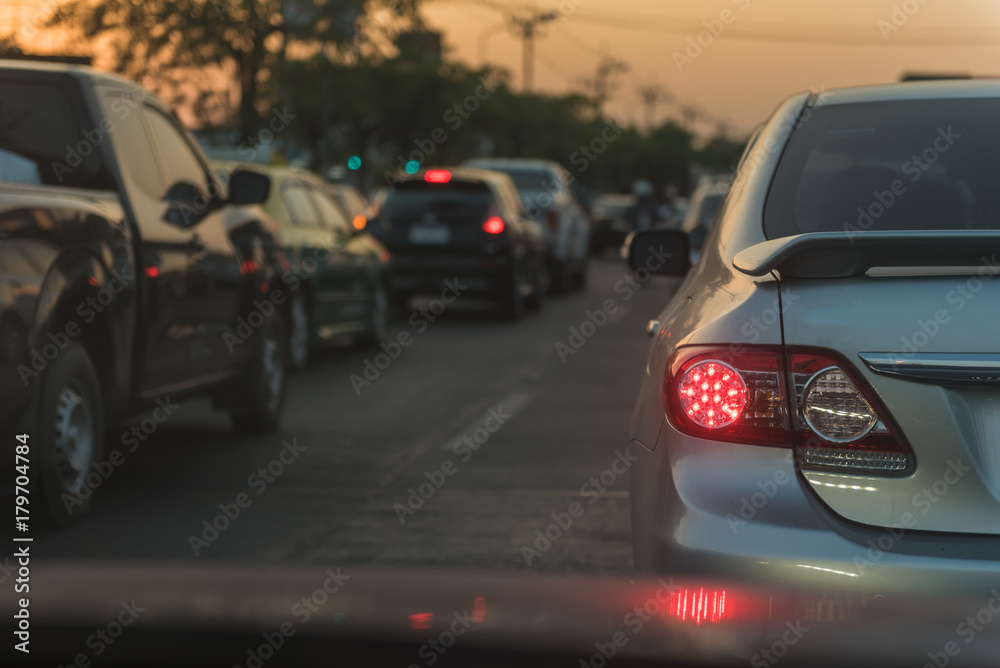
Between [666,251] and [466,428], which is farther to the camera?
[466,428]

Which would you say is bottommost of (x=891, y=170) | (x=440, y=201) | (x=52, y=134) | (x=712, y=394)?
(x=440, y=201)

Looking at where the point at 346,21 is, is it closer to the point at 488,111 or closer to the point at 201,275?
the point at 201,275

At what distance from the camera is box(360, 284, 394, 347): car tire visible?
530 inches

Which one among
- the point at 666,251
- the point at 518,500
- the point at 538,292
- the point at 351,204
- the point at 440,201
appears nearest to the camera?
the point at 666,251

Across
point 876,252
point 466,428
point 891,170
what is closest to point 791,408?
point 876,252

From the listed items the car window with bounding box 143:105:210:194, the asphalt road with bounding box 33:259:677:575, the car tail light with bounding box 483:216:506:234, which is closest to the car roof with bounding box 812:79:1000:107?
the asphalt road with bounding box 33:259:677:575

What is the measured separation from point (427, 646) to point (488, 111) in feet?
202

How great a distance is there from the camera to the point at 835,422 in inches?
111

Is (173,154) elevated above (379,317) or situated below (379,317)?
above

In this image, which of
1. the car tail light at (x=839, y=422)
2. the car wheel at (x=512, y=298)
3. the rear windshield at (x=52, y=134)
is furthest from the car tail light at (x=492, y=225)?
the car tail light at (x=839, y=422)

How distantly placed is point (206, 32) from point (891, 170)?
850 inches

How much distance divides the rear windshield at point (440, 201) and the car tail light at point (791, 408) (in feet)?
46.3

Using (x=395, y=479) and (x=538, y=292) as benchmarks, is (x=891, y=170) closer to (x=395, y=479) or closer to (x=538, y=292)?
(x=395, y=479)

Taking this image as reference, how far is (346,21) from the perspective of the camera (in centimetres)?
2548
